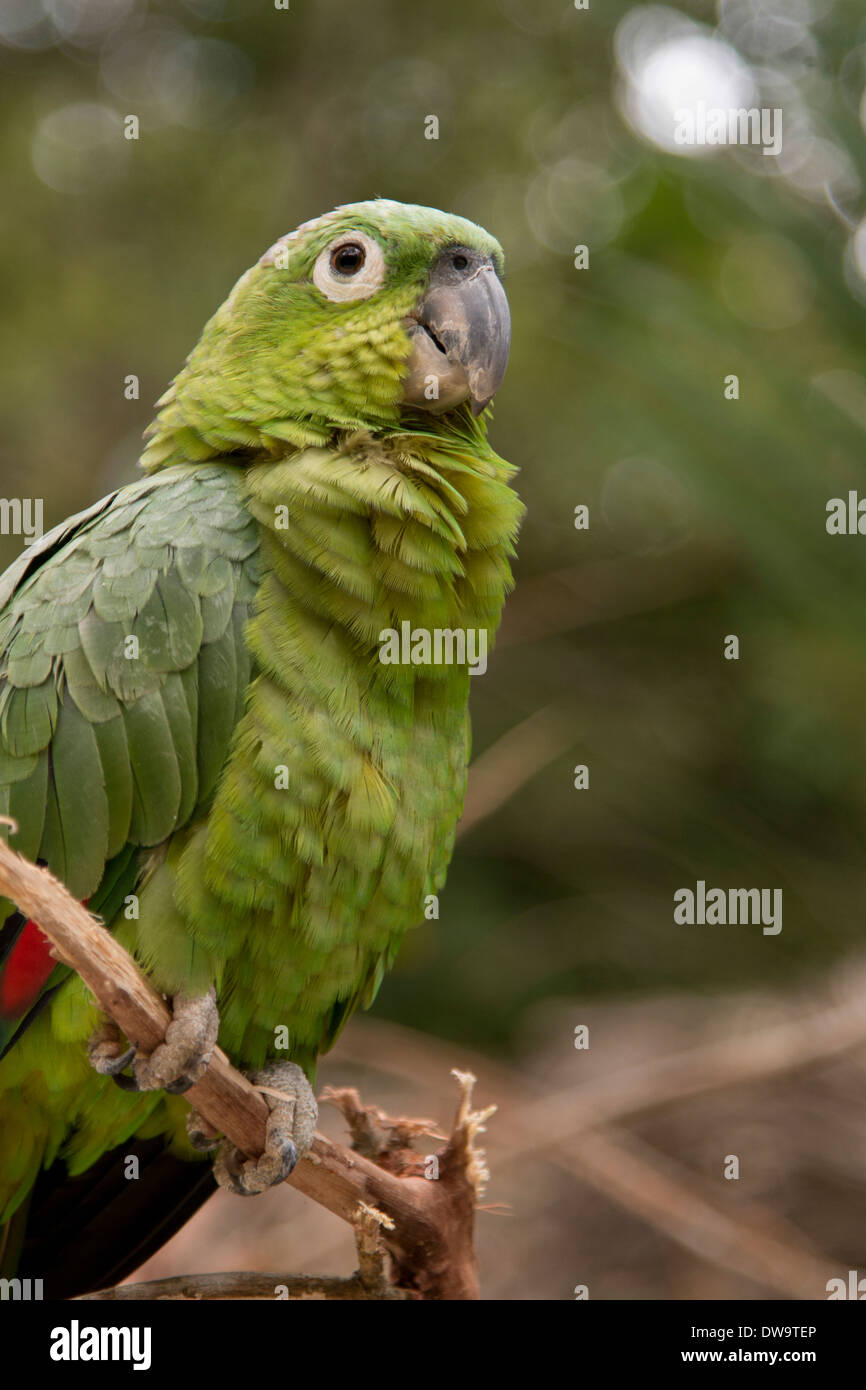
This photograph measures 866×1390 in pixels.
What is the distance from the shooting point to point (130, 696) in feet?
6.86

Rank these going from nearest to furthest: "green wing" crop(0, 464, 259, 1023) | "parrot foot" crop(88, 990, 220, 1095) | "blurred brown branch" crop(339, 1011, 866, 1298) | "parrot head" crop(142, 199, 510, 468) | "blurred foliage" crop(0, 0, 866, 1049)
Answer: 1. "parrot foot" crop(88, 990, 220, 1095)
2. "green wing" crop(0, 464, 259, 1023)
3. "parrot head" crop(142, 199, 510, 468)
4. "blurred brown branch" crop(339, 1011, 866, 1298)
5. "blurred foliage" crop(0, 0, 866, 1049)

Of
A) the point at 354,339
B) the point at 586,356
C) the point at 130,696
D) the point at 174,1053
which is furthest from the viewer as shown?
the point at 586,356

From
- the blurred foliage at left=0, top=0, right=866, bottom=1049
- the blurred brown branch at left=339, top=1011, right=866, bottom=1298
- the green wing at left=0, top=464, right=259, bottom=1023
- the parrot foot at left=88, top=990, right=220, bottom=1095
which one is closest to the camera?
the parrot foot at left=88, top=990, right=220, bottom=1095

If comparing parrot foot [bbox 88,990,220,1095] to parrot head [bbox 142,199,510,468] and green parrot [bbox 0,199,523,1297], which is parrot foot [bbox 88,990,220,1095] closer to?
green parrot [bbox 0,199,523,1297]

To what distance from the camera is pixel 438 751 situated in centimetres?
229

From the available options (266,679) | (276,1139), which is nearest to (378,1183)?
(276,1139)

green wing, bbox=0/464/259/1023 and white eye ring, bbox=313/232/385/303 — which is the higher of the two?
white eye ring, bbox=313/232/385/303

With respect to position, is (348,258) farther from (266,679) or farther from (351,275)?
(266,679)

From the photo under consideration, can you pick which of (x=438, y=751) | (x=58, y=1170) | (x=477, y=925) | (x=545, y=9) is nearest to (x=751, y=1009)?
(x=477, y=925)

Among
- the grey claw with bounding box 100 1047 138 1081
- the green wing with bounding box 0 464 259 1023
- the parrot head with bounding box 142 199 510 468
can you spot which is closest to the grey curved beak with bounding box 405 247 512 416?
the parrot head with bounding box 142 199 510 468

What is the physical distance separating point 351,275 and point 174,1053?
5.04 feet

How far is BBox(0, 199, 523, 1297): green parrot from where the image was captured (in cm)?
207

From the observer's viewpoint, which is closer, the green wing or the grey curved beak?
the green wing
